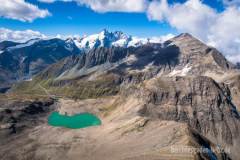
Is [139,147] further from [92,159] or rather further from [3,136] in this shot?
[3,136]

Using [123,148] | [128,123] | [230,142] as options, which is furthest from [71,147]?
[230,142]

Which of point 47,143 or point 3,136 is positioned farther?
point 3,136

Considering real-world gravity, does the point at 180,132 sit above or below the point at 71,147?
above

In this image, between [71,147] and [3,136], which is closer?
[71,147]

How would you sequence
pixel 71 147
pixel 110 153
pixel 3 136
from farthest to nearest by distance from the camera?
pixel 3 136 → pixel 71 147 → pixel 110 153

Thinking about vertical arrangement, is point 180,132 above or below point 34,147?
above

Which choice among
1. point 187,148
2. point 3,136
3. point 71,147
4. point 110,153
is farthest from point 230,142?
point 3,136

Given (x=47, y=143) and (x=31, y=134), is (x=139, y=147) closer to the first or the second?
(x=47, y=143)

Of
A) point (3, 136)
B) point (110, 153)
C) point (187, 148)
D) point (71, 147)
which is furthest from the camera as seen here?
point (3, 136)

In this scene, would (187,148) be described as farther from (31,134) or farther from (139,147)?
(31,134)
